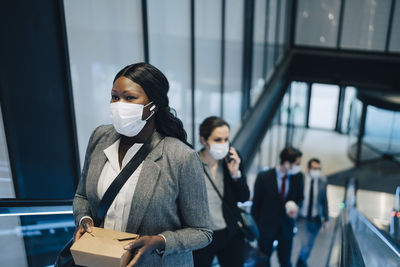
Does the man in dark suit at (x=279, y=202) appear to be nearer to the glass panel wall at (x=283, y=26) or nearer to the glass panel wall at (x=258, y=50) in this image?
the glass panel wall at (x=258, y=50)

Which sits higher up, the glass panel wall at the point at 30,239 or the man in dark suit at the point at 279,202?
the glass panel wall at the point at 30,239

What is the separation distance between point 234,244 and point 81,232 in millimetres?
1729

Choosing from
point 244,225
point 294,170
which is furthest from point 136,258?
point 294,170

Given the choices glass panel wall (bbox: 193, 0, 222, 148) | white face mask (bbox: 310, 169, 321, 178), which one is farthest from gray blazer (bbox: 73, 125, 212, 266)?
white face mask (bbox: 310, 169, 321, 178)

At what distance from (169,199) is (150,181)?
11 cm

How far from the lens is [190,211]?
5.62ft

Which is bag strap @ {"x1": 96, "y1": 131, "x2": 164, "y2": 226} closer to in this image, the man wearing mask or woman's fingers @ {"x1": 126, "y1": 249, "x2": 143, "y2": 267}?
woman's fingers @ {"x1": 126, "y1": 249, "x2": 143, "y2": 267}

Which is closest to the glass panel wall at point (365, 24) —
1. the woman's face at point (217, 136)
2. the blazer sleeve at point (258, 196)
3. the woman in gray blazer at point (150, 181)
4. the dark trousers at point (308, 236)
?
the dark trousers at point (308, 236)

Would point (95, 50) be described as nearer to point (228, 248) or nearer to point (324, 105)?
point (228, 248)

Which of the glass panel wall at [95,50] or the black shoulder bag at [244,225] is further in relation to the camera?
the black shoulder bag at [244,225]

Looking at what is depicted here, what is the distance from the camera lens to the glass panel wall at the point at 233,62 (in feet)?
20.5

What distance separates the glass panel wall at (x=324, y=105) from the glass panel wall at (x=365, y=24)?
2.73 m

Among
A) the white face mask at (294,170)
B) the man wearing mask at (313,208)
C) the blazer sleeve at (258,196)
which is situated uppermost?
the white face mask at (294,170)

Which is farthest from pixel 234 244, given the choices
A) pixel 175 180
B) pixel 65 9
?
pixel 65 9
